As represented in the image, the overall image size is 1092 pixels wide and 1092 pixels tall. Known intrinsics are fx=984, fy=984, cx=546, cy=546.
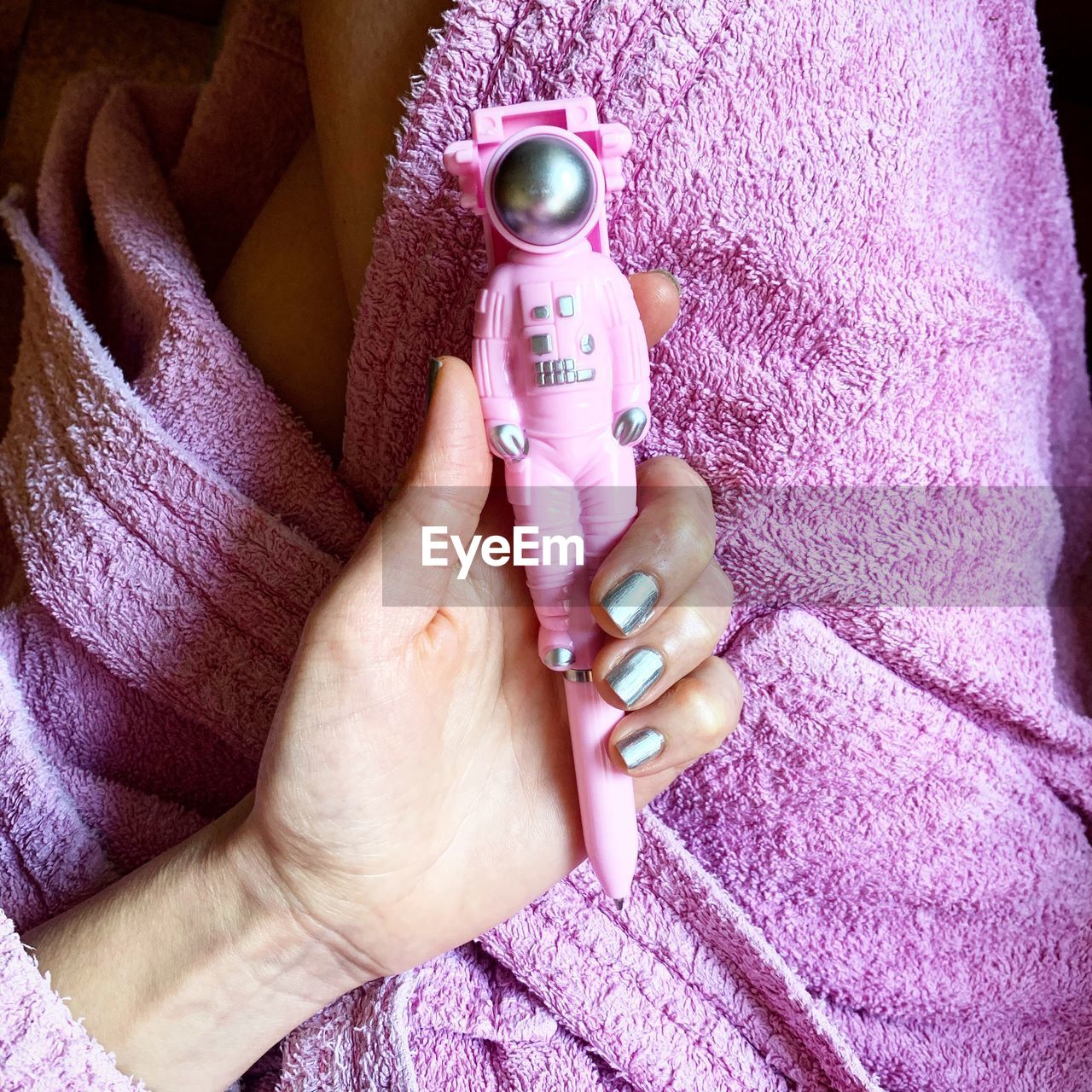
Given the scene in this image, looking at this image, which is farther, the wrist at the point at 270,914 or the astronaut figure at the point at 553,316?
the wrist at the point at 270,914

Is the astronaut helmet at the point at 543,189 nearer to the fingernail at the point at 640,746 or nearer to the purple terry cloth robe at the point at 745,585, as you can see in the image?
the purple terry cloth robe at the point at 745,585

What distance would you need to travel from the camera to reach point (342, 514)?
1.98 ft

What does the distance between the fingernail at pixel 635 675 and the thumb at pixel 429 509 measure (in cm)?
10

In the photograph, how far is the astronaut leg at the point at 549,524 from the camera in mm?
452

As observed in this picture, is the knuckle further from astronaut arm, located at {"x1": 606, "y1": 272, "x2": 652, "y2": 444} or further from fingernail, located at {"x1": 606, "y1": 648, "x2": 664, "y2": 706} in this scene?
astronaut arm, located at {"x1": 606, "y1": 272, "x2": 652, "y2": 444}

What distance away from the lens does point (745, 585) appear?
0.57 metres

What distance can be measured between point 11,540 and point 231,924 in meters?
0.41

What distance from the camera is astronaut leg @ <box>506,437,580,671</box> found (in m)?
0.45

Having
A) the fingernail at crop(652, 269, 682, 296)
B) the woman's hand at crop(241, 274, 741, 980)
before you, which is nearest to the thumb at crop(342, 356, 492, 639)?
the woman's hand at crop(241, 274, 741, 980)

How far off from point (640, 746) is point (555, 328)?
21 centimetres

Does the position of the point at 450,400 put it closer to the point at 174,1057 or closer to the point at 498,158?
the point at 498,158

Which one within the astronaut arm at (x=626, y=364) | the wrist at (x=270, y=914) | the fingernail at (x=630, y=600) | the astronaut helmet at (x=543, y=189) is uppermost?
the astronaut helmet at (x=543, y=189)

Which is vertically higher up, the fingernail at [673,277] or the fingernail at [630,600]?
the fingernail at [673,277]

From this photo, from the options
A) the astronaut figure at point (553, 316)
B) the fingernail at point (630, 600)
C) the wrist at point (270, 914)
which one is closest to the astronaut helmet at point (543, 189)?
the astronaut figure at point (553, 316)
